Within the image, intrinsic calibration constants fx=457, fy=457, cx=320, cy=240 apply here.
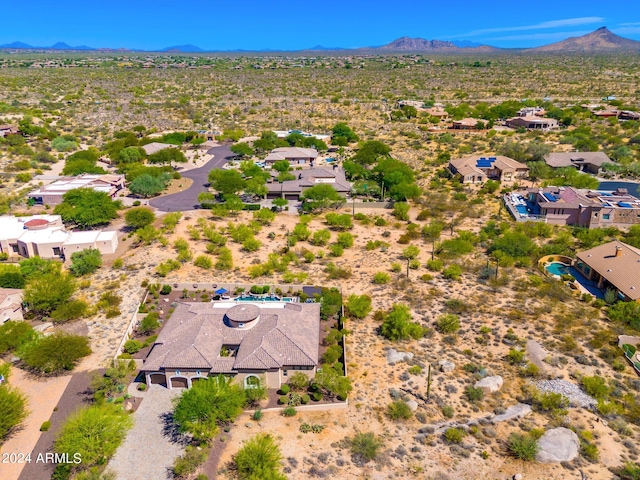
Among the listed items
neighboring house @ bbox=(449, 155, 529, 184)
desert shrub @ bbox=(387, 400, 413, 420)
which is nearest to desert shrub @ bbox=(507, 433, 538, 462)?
desert shrub @ bbox=(387, 400, 413, 420)

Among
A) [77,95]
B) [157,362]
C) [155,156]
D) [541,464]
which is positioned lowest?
[541,464]

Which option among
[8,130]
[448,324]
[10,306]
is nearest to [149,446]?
[10,306]

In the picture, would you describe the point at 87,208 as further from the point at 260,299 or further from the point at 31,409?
the point at 31,409

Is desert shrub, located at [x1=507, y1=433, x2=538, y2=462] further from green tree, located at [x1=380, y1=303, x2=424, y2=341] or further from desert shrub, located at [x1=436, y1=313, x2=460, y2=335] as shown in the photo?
green tree, located at [x1=380, y1=303, x2=424, y2=341]

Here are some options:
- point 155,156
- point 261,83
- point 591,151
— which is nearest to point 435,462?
point 155,156

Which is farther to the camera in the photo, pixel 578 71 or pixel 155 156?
pixel 578 71

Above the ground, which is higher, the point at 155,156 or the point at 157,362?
the point at 155,156

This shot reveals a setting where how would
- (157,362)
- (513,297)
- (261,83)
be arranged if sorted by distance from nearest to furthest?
(157,362) < (513,297) < (261,83)

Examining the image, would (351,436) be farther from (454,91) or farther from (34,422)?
(454,91)
